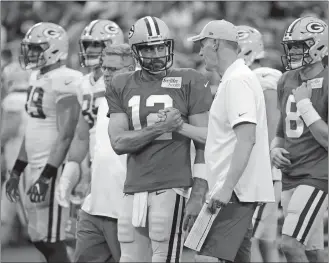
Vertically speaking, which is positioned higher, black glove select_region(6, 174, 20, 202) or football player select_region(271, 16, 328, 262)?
football player select_region(271, 16, 328, 262)

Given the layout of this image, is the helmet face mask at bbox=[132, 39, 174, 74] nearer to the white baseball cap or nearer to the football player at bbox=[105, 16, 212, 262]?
the football player at bbox=[105, 16, 212, 262]

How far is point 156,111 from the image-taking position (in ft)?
16.4

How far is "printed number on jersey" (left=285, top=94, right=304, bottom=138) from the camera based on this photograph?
5.86m

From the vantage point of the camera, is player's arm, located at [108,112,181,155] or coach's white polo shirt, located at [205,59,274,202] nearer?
coach's white polo shirt, located at [205,59,274,202]

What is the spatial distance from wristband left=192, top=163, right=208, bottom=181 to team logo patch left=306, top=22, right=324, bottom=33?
53.4 inches

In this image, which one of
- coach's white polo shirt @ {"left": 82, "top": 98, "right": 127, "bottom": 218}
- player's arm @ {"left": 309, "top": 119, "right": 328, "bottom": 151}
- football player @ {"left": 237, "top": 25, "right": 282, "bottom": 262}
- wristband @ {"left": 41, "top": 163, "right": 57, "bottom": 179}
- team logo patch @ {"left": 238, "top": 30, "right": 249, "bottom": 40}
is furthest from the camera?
team logo patch @ {"left": 238, "top": 30, "right": 249, "bottom": 40}

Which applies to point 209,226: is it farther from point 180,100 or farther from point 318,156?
point 318,156

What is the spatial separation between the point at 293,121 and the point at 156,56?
48.9 inches

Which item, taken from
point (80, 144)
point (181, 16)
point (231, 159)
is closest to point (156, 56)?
point (231, 159)

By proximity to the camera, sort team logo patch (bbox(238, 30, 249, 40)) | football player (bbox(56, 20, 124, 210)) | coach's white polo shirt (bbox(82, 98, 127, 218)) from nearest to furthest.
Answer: coach's white polo shirt (bbox(82, 98, 127, 218))
football player (bbox(56, 20, 124, 210))
team logo patch (bbox(238, 30, 249, 40))

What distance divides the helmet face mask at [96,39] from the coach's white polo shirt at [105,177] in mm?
1451

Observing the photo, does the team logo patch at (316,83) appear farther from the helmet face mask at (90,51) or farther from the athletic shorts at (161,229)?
the helmet face mask at (90,51)

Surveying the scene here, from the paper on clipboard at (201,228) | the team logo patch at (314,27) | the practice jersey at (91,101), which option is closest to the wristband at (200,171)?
the paper on clipboard at (201,228)

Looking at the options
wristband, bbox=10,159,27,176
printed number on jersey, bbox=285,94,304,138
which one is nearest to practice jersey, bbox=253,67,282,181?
printed number on jersey, bbox=285,94,304,138
